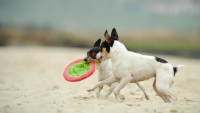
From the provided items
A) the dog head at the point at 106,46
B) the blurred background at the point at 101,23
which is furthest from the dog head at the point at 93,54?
the blurred background at the point at 101,23

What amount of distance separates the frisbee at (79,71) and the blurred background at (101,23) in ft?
70.5

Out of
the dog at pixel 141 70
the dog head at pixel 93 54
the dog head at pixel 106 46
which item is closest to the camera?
the dog at pixel 141 70

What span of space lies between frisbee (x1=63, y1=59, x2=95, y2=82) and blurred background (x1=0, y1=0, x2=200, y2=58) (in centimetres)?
2148

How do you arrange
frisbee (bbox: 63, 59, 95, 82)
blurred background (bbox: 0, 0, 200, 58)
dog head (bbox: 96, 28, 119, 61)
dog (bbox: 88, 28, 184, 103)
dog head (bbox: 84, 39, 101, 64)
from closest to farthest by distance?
dog (bbox: 88, 28, 184, 103)
dog head (bbox: 96, 28, 119, 61)
dog head (bbox: 84, 39, 101, 64)
frisbee (bbox: 63, 59, 95, 82)
blurred background (bbox: 0, 0, 200, 58)

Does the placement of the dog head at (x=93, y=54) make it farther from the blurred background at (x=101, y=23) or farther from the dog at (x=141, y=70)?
the blurred background at (x=101, y=23)

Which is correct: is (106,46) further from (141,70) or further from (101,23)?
(101,23)

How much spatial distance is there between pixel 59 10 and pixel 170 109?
2848cm

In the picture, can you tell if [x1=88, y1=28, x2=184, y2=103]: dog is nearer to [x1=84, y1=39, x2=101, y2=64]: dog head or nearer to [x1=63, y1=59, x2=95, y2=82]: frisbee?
[x1=84, y1=39, x2=101, y2=64]: dog head

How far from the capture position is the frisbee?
27.5 ft

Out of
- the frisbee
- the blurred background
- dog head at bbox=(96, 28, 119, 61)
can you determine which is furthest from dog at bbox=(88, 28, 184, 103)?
the blurred background

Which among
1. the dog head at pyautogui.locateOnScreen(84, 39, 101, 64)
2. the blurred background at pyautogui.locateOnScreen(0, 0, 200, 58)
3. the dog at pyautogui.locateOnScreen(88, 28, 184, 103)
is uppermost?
the blurred background at pyautogui.locateOnScreen(0, 0, 200, 58)

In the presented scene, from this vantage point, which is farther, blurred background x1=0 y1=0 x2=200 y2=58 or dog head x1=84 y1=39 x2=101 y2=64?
blurred background x1=0 y1=0 x2=200 y2=58

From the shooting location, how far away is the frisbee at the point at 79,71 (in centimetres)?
839

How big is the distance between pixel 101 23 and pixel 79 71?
78.0 ft
